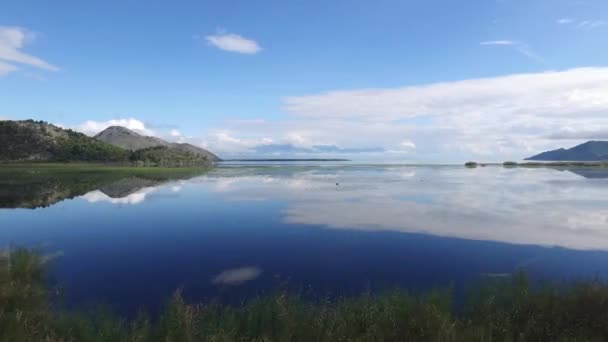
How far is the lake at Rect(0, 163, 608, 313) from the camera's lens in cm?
1595

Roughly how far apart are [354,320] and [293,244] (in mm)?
12553

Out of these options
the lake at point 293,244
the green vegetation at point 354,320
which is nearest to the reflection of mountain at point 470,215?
the lake at point 293,244

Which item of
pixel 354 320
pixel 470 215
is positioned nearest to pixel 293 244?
pixel 354 320

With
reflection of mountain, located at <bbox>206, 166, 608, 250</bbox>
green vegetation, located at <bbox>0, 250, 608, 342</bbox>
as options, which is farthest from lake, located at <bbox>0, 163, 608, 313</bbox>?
green vegetation, located at <bbox>0, 250, 608, 342</bbox>

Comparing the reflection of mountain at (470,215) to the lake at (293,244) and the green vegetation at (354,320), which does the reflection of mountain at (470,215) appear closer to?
the lake at (293,244)

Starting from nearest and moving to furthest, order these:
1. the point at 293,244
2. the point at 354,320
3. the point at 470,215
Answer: the point at 354,320 < the point at 293,244 < the point at 470,215

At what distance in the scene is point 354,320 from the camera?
34.6ft

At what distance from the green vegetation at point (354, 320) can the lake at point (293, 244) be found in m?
2.61

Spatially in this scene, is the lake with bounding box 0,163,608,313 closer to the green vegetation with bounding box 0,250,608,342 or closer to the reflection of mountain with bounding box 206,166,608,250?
the reflection of mountain with bounding box 206,166,608,250

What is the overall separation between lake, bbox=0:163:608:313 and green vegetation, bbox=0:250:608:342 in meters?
2.61

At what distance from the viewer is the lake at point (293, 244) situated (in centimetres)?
1595

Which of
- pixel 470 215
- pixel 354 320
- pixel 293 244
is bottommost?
pixel 293 244

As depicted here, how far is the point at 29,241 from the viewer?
23656mm

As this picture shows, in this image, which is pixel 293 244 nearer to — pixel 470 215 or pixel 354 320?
pixel 354 320
